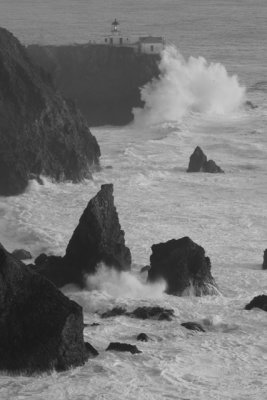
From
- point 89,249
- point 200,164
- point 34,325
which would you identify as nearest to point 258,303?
point 89,249

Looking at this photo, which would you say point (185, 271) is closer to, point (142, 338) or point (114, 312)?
point (114, 312)

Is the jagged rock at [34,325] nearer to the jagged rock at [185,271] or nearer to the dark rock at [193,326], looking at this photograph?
the dark rock at [193,326]

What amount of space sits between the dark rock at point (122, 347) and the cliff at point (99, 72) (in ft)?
182

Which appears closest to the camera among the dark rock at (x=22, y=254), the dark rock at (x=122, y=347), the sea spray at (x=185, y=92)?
the dark rock at (x=122, y=347)

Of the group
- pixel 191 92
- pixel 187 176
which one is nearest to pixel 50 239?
pixel 187 176

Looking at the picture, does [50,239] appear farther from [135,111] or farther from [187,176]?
[135,111]

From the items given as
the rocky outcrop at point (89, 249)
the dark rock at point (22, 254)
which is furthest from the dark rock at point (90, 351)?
the dark rock at point (22, 254)

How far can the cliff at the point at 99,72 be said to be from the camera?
9162cm

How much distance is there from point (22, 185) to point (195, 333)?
84.9 feet

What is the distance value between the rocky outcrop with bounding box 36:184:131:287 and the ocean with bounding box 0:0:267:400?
0.68m

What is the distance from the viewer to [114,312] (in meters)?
39.8

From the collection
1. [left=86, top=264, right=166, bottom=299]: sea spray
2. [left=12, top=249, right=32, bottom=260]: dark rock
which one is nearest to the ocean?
[left=86, top=264, right=166, bottom=299]: sea spray

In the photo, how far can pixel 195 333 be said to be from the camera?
37656mm

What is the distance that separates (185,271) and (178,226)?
11340 mm
